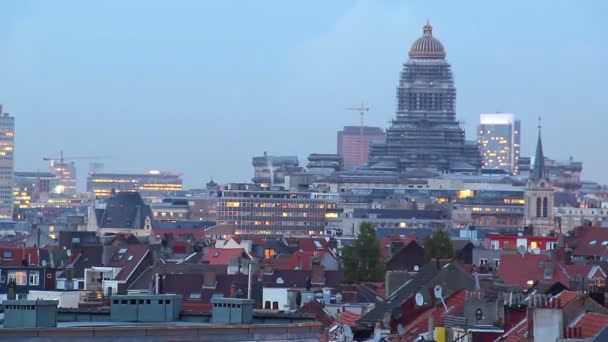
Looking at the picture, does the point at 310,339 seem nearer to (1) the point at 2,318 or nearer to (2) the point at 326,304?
(1) the point at 2,318

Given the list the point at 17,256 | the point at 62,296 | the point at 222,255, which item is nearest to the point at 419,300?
the point at 62,296

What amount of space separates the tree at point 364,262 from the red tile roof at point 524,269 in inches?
524

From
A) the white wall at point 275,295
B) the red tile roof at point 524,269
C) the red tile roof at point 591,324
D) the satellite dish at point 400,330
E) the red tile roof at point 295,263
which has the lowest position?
the white wall at point 275,295

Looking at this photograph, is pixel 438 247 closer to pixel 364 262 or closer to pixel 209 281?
pixel 364 262

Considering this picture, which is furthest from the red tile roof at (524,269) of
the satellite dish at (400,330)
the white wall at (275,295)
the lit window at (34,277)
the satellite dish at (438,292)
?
the satellite dish at (400,330)

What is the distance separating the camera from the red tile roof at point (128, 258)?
3695 inches

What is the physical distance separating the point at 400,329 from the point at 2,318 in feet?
58.8

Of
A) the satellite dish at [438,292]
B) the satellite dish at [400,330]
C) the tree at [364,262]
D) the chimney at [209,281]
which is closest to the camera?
the satellite dish at [400,330]

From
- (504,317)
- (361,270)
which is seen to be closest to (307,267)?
(361,270)

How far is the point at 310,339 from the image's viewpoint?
109ft

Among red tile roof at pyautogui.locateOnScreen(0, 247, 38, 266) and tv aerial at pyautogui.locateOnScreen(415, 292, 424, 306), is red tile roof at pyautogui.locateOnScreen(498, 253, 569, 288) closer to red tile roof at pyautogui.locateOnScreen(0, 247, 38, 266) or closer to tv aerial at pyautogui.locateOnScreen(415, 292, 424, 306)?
tv aerial at pyautogui.locateOnScreen(415, 292, 424, 306)

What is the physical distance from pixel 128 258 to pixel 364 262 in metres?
8.25

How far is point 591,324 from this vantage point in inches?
1560

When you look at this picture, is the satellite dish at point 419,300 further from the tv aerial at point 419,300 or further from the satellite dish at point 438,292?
the satellite dish at point 438,292
